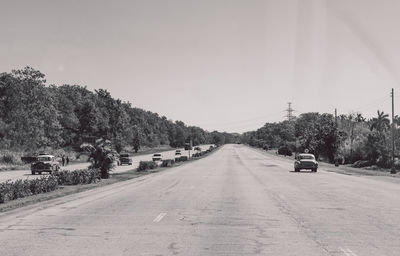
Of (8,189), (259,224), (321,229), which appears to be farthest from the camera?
(8,189)

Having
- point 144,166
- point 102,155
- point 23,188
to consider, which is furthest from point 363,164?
point 23,188

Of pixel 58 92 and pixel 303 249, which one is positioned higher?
pixel 58 92

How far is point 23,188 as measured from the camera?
20141 mm

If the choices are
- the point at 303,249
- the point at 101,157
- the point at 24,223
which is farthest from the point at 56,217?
the point at 101,157

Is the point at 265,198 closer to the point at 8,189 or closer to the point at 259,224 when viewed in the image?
the point at 259,224

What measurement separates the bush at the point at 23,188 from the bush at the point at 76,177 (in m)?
3.76

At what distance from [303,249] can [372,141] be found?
270 feet

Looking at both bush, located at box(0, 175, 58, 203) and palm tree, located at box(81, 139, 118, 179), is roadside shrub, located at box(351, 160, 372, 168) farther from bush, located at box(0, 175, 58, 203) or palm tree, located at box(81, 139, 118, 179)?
bush, located at box(0, 175, 58, 203)

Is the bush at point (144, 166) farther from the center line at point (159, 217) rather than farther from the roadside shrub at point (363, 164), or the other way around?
the roadside shrub at point (363, 164)

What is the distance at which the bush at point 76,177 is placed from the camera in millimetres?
28055

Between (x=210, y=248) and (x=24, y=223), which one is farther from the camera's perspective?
(x=24, y=223)

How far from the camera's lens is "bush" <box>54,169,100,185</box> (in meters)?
28.1

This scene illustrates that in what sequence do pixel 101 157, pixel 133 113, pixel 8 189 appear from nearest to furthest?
pixel 8 189, pixel 101 157, pixel 133 113

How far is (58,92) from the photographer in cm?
12506
